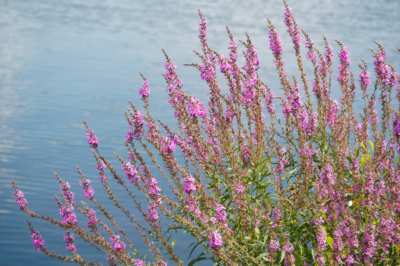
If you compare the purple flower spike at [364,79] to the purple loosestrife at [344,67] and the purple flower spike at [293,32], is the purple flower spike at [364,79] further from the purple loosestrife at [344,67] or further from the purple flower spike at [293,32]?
the purple flower spike at [293,32]

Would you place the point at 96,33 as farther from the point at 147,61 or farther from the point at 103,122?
the point at 103,122

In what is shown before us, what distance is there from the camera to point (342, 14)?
3422 centimetres

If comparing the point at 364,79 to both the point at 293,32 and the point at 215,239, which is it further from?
the point at 215,239

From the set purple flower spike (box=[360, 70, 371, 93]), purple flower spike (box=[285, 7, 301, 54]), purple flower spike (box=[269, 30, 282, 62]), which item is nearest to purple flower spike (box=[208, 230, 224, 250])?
purple flower spike (box=[269, 30, 282, 62])

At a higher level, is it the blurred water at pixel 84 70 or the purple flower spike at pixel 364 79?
the blurred water at pixel 84 70

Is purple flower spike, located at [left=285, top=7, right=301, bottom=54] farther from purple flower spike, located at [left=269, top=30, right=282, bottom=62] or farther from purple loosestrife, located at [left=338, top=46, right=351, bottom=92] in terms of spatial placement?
purple loosestrife, located at [left=338, top=46, right=351, bottom=92]

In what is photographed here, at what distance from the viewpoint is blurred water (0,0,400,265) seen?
8.05 metres

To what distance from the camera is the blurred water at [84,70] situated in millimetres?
8047

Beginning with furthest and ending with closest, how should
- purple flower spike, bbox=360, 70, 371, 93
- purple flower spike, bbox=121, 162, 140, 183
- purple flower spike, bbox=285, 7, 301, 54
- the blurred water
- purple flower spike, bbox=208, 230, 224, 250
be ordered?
the blurred water
purple flower spike, bbox=360, 70, 371, 93
purple flower spike, bbox=285, 7, 301, 54
purple flower spike, bbox=121, 162, 140, 183
purple flower spike, bbox=208, 230, 224, 250

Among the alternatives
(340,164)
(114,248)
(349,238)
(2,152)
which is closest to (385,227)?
(349,238)

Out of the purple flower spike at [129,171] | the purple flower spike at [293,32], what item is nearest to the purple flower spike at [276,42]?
the purple flower spike at [293,32]

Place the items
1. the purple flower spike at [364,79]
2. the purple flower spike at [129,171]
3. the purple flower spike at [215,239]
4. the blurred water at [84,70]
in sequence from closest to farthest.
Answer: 1. the purple flower spike at [215,239]
2. the purple flower spike at [129,171]
3. the purple flower spike at [364,79]
4. the blurred water at [84,70]

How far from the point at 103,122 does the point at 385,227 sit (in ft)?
28.8

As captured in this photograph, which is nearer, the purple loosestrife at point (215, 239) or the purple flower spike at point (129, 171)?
the purple loosestrife at point (215, 239)
